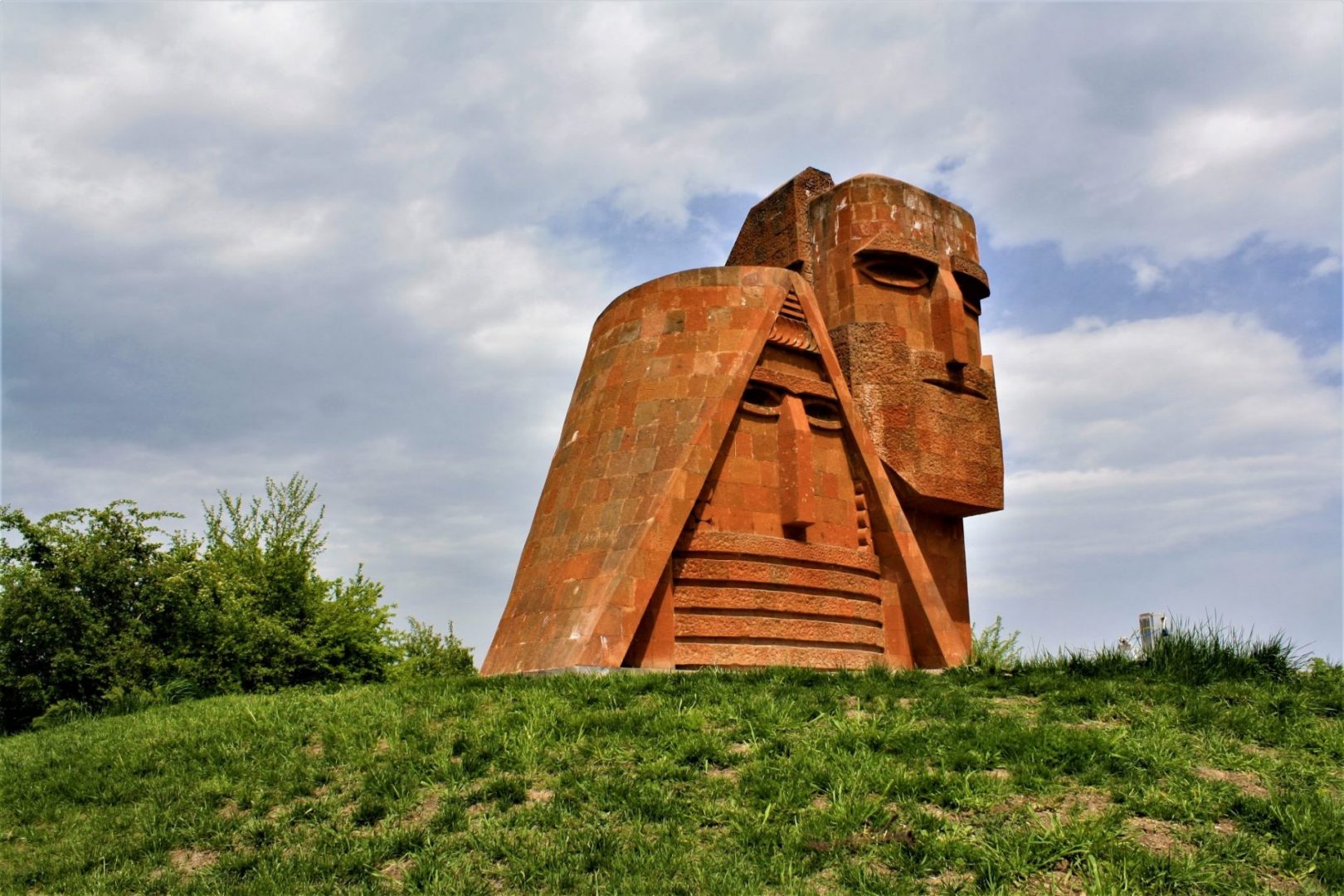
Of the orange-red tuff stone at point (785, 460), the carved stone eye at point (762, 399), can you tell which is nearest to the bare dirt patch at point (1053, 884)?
the orange-red tuff stone at point (785, 460)

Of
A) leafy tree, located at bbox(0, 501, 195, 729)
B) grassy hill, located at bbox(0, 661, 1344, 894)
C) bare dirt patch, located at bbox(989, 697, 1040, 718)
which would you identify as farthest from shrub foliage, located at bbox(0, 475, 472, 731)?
bare dirt patch, located at bbox(989, 697, 1040, 718)

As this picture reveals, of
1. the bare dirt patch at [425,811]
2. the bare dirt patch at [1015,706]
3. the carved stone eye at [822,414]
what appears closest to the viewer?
the bare dirt patch at [425,811]

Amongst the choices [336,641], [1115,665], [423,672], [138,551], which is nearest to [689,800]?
[1115,665]

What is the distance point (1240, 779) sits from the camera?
725 cm

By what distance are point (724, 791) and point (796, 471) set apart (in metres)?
6.57

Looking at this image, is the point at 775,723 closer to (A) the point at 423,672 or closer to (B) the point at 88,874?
(B) the point at 88,874

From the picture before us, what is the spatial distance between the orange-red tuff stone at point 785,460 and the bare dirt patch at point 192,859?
15.4 ft

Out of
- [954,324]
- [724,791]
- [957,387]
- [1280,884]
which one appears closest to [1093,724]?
[1280,884]

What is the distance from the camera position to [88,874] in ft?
23.4

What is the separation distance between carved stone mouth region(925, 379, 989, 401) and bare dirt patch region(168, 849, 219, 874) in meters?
11.0

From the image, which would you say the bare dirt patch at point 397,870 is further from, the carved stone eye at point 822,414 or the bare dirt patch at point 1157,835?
the carved stone eye at point 822,414

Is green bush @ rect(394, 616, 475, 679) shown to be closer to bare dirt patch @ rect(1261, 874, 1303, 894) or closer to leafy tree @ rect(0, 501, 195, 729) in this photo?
leafy tree @ rect(0, 501, 195, 729)

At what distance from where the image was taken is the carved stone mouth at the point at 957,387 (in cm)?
1548

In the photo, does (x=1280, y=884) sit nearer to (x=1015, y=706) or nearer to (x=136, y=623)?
(x=1015, y=706)
